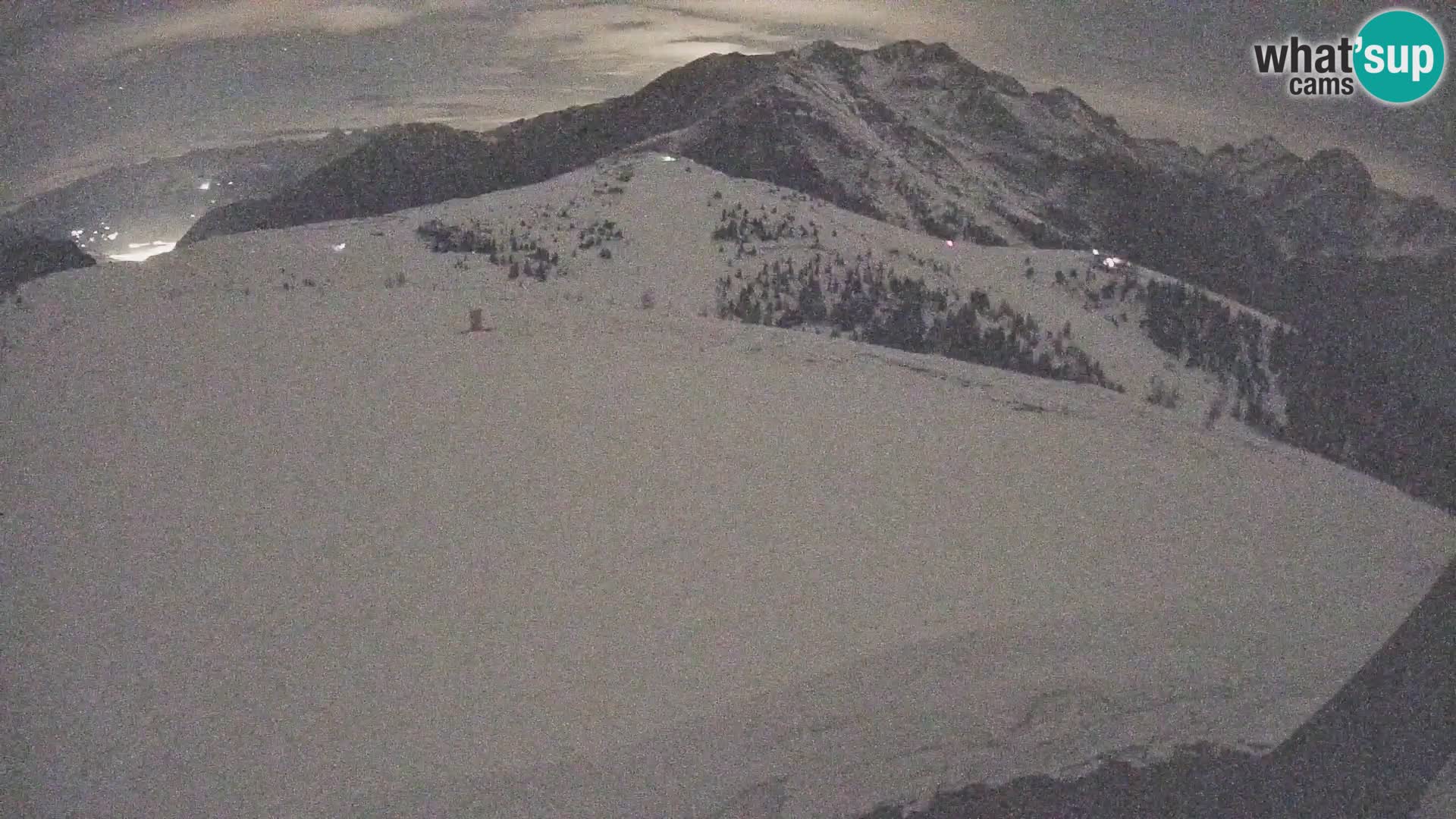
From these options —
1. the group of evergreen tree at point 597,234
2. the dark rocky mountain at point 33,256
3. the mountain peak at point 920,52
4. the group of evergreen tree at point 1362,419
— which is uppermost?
the mountain peak at point 920,52

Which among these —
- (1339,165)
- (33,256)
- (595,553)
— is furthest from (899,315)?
(33,256)

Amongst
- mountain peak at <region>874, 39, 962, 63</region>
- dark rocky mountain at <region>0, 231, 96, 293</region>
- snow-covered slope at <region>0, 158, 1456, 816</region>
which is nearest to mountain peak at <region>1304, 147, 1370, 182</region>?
snow-covered slope at <region>0, 158, 1456, 816</region>

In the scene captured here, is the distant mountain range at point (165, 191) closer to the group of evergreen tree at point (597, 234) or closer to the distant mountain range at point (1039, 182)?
the distant mountain range at point (1039, 182)

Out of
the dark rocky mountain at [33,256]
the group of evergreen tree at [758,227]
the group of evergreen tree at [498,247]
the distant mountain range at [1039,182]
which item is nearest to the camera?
the dark rocky mountain at [33,256]

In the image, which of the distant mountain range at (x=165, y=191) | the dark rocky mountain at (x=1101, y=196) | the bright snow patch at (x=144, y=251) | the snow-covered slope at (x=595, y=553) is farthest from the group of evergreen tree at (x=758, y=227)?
the bright snow patch at (x=144, y=251)

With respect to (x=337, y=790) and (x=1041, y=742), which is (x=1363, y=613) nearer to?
(x=1041, y=742)

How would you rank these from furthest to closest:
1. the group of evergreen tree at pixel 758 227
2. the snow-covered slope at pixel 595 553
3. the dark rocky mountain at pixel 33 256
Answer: the group of evergreen tree at pixel 758 227 < the dark rocky mountain at pixel 33 256 < the snow-covered slope at pixel 595 553
